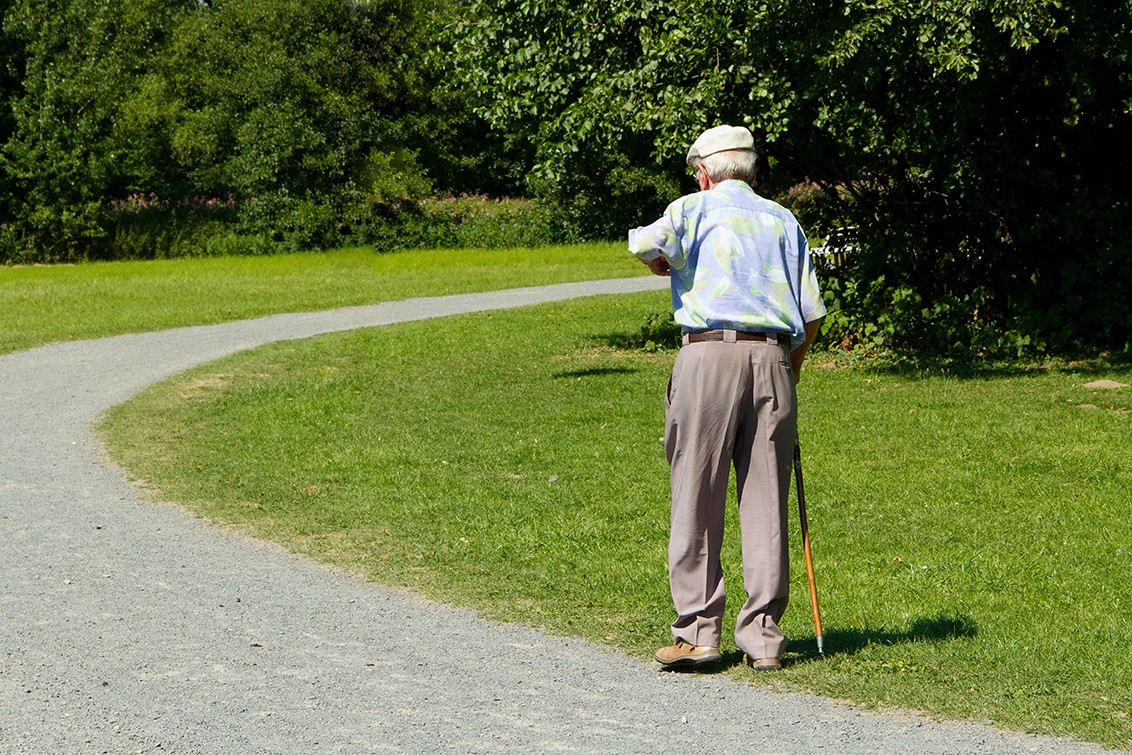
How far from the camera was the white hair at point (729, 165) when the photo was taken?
511 centimetres

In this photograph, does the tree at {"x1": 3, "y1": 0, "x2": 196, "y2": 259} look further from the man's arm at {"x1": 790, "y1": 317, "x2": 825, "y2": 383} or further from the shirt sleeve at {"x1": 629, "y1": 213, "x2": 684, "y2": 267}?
the man's arm at {"x1": 790, "y1": 317, "x2": 825, "y2": 383}

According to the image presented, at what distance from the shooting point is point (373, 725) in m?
4.53

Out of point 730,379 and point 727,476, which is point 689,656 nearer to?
point 727,476

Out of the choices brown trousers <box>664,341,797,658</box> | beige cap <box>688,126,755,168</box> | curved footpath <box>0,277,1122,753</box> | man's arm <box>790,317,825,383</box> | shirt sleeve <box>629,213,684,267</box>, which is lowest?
curved footpath <box>0,277,1122,753</box>

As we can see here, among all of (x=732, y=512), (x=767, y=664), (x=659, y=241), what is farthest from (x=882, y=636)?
(x=732, y=512)

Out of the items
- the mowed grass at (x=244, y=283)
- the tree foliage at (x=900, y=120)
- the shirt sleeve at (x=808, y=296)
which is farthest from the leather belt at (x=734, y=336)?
the mowed grass at (x=244, y=283)

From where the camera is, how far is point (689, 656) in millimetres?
5090

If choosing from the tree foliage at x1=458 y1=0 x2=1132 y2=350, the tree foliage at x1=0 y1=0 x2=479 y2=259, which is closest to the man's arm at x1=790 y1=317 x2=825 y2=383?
the tree foliage at x1=458 y1=0 x2=1132 y2=350

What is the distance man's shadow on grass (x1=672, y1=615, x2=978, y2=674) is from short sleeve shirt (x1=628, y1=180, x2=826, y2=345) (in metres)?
1.21

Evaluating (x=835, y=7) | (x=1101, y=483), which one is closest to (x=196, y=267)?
(x=835, y=7)

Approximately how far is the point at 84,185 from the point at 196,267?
6.97m

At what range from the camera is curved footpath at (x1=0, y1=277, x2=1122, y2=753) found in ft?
14.4

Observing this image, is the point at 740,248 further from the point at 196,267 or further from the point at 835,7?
the point at 196,267

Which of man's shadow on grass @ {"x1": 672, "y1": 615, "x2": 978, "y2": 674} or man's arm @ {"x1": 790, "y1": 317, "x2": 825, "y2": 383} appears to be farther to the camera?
man's shadow on grass @ {"x1": 672, "y1": 615, "x2": 978, "y2": 674}
